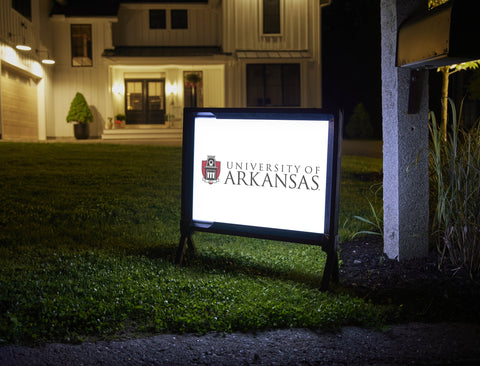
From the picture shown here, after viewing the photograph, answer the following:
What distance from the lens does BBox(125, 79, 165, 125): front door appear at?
1054 inches

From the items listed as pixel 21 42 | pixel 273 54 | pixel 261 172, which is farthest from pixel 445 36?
pixel 273 54

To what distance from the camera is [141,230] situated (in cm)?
611

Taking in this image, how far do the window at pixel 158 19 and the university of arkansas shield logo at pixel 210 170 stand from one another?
23735 millimetres

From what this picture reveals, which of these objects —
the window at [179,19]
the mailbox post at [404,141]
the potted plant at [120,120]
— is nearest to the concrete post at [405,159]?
the mailbox post at [404,141]

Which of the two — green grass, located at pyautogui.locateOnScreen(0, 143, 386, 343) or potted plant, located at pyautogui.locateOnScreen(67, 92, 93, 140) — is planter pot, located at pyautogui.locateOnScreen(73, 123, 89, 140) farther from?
green grass, located at pyautogui.locateOnScreen(0, 143, 386, 343)

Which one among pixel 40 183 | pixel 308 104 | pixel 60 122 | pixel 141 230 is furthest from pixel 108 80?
pixel 141 230

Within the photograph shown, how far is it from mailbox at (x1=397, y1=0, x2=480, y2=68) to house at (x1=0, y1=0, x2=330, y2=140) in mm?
20299

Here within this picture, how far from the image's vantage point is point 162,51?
2511cm

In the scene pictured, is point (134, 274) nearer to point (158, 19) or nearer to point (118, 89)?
point (118, 89)

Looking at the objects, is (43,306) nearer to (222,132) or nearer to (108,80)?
(222,132)

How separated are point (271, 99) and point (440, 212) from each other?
22.2m

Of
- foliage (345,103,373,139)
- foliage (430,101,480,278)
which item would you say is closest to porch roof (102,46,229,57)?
foliage (345,103,373,139)

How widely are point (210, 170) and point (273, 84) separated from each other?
22.1 meters

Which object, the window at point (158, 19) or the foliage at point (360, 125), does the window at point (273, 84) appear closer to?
the foliage at point (360, 125)
